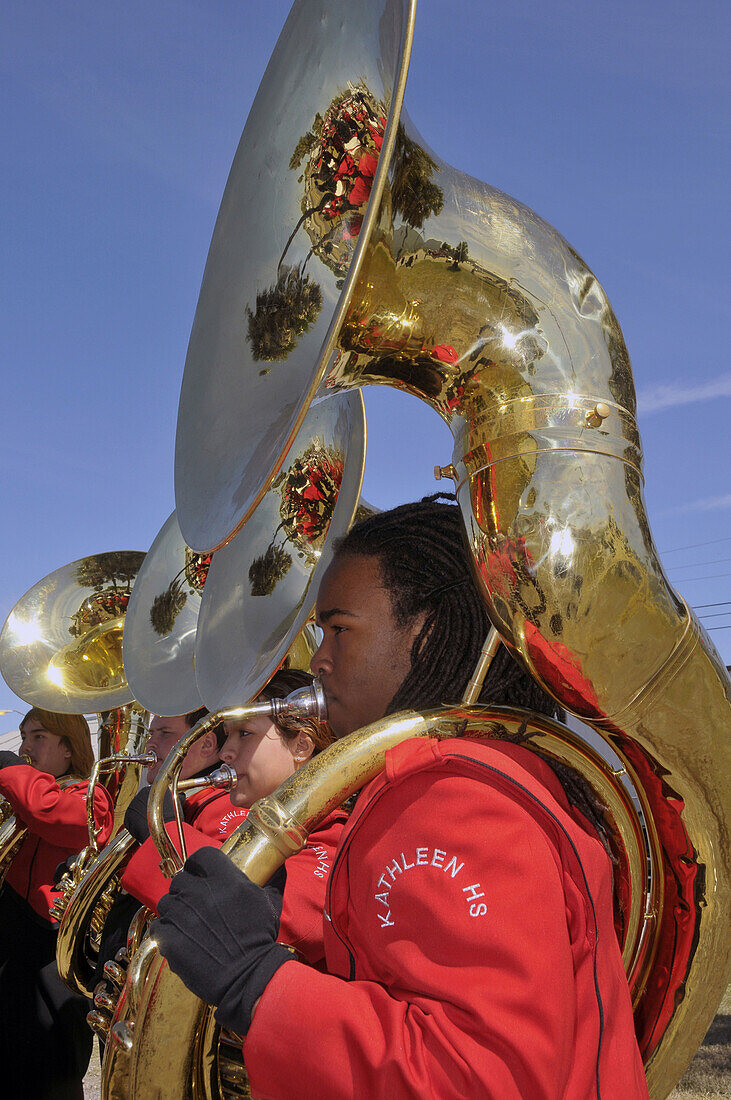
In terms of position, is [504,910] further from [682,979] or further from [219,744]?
[219,744]

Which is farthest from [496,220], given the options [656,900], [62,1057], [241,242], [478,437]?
[62,1057]

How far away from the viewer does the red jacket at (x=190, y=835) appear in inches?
90.8

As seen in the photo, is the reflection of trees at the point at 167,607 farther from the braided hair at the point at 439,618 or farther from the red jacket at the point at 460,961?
the red jacket at the point at 460,961

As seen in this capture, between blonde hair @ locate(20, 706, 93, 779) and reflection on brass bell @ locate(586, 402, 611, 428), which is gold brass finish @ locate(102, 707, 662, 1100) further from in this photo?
blonde hair @ locate(20, 706, 93, 779)

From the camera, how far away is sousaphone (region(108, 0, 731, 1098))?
1.30 m

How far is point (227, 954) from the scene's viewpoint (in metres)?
1.16

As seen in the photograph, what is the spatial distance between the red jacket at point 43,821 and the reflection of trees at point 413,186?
3.24m

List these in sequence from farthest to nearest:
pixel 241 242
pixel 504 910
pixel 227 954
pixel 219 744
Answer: pixel 219 744, pixel 241 242, pixel 227 954, pixel 504 910

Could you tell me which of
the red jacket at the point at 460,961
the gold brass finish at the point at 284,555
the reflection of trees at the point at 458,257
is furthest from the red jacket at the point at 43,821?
the reflection of trees at the point at 458,257

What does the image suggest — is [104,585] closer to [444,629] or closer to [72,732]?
[72,732]

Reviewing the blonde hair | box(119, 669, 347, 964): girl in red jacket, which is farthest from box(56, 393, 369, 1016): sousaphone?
the blonde hair

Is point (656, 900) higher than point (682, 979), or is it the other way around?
point (656, 900)

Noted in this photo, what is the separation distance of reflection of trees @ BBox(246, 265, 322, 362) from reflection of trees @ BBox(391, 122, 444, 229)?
0.38 metres

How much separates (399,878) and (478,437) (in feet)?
2.25
